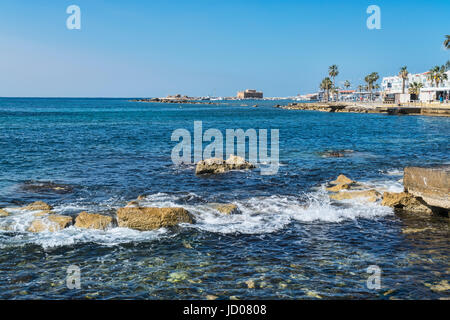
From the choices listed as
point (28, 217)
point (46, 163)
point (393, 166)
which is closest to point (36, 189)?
point (28, 217)

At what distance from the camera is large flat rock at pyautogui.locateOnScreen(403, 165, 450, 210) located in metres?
14.3

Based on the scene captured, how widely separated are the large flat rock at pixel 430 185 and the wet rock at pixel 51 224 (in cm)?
1309

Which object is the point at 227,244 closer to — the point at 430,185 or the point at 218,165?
the point at 430,185

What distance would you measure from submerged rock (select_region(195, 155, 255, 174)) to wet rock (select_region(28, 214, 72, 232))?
35.7ft

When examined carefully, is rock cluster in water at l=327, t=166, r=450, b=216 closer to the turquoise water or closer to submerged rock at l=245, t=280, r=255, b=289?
the turquoise water

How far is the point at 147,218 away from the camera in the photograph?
14078mm

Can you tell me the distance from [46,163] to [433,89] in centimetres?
9954

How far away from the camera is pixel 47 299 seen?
9.13 m

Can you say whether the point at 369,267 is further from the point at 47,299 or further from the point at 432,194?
the point at 47,299

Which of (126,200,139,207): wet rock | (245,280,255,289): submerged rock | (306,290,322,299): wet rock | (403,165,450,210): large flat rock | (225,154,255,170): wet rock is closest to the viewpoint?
(306,290,322,299): wet rock

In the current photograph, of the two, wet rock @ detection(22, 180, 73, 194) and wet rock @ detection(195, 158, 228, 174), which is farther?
wet rock @ detection(195, 158, 228, 174)

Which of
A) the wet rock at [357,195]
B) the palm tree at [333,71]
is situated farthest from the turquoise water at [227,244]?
the palm tree at [333,71]

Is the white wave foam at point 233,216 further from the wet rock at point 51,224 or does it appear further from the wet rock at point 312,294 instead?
the wet rock at point 312,294

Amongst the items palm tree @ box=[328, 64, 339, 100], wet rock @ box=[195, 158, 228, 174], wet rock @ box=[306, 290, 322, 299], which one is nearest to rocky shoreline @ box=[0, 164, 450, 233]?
wet rock @ box=[306, 290, 322, 299]
